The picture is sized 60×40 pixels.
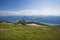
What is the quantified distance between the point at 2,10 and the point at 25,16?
2.65 feet

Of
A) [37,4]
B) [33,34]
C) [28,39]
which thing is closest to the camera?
[28,39]

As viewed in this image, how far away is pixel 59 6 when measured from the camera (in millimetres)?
3580

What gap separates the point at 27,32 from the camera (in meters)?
3.52

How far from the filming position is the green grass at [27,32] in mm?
3310

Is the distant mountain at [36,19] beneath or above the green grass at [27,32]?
above

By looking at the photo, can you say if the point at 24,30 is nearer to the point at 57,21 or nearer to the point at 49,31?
the point at 49,31

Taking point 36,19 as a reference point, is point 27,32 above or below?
below

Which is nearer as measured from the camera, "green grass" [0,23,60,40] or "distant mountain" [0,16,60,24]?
"green grass" [0,23,60,40]

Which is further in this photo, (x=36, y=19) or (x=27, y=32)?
(x=36, y=19)

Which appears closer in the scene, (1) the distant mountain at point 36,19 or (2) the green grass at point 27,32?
(2) the green grass at point 27,32

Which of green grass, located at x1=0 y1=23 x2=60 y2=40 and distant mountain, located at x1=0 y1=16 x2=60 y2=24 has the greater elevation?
distant mountain, located at x1=0 y1=16 x2=60 y2=24

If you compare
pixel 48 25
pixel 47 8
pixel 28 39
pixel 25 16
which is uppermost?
pixel 47 8

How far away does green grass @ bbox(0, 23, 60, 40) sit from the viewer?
3.31 meters

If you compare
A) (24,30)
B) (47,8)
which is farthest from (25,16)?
(47,8)
